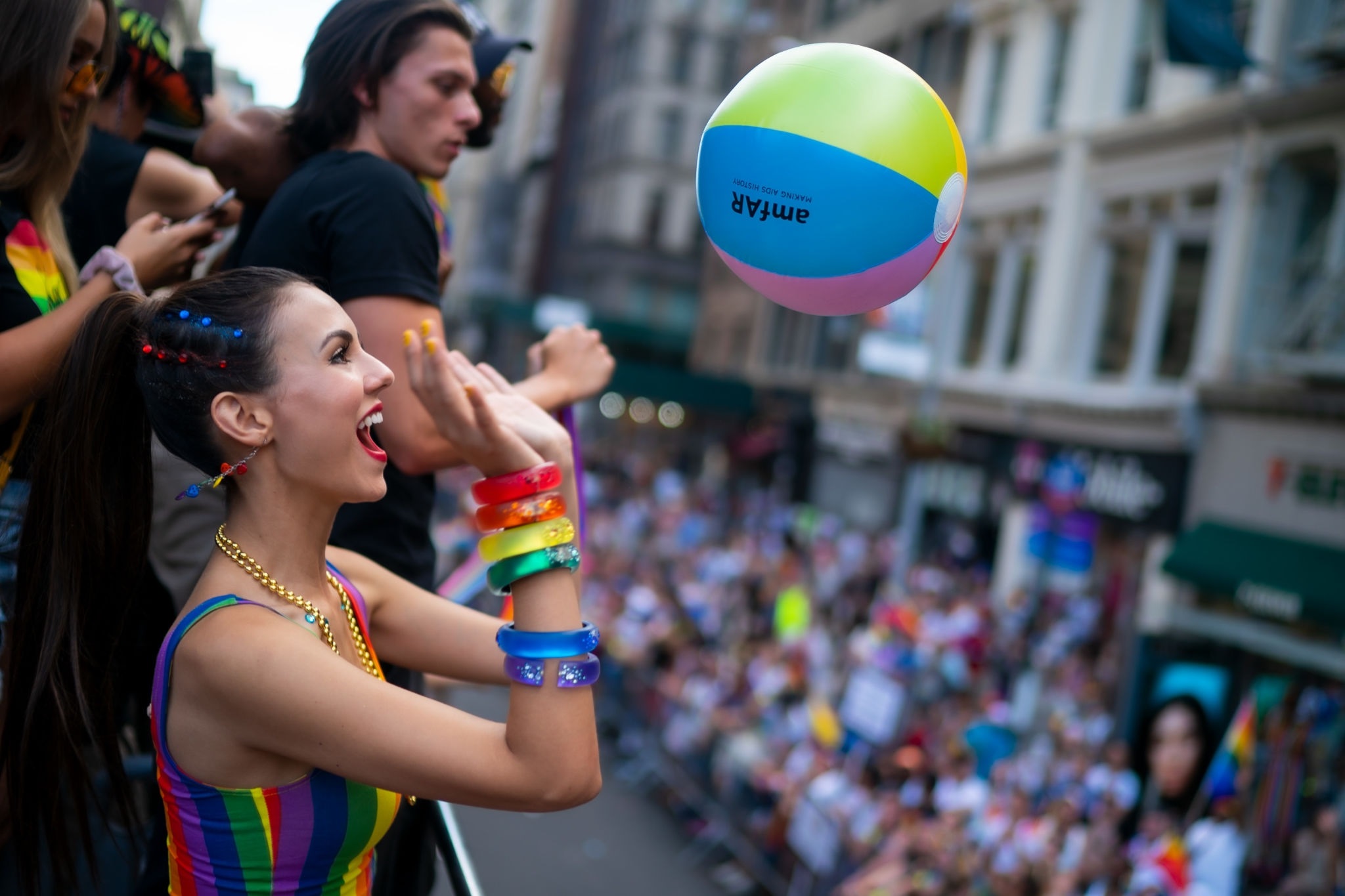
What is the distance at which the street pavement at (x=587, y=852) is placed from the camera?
435 inches

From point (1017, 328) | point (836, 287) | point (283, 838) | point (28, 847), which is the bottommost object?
point (28, 847)

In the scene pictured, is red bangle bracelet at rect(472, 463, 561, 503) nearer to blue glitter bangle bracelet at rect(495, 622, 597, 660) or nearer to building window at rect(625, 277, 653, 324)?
blue glitter bangle bracelet at rect(495, 622, 597, 660)

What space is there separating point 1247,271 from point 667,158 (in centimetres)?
3635

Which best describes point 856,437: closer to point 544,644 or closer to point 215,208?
point 215,208

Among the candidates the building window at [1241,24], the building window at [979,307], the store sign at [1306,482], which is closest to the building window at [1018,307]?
the building window at [979,307]

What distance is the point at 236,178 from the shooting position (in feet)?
8.45

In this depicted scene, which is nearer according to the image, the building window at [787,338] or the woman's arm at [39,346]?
the woman's arm at [39,346]

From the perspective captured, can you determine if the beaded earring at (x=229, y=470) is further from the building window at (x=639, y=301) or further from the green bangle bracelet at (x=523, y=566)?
the building window at (x=639, y=301)

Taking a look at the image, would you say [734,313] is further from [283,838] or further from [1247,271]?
[283,838]

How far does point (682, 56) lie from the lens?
47875 mm

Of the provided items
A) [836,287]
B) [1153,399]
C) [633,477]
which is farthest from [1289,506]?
[633,477]

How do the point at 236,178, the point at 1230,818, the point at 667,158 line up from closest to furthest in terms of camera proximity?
the point at 236,178, the point at 1230,818, the point at 667,158

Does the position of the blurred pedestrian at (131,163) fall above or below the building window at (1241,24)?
below

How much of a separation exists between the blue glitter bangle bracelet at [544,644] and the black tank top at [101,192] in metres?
1.90
